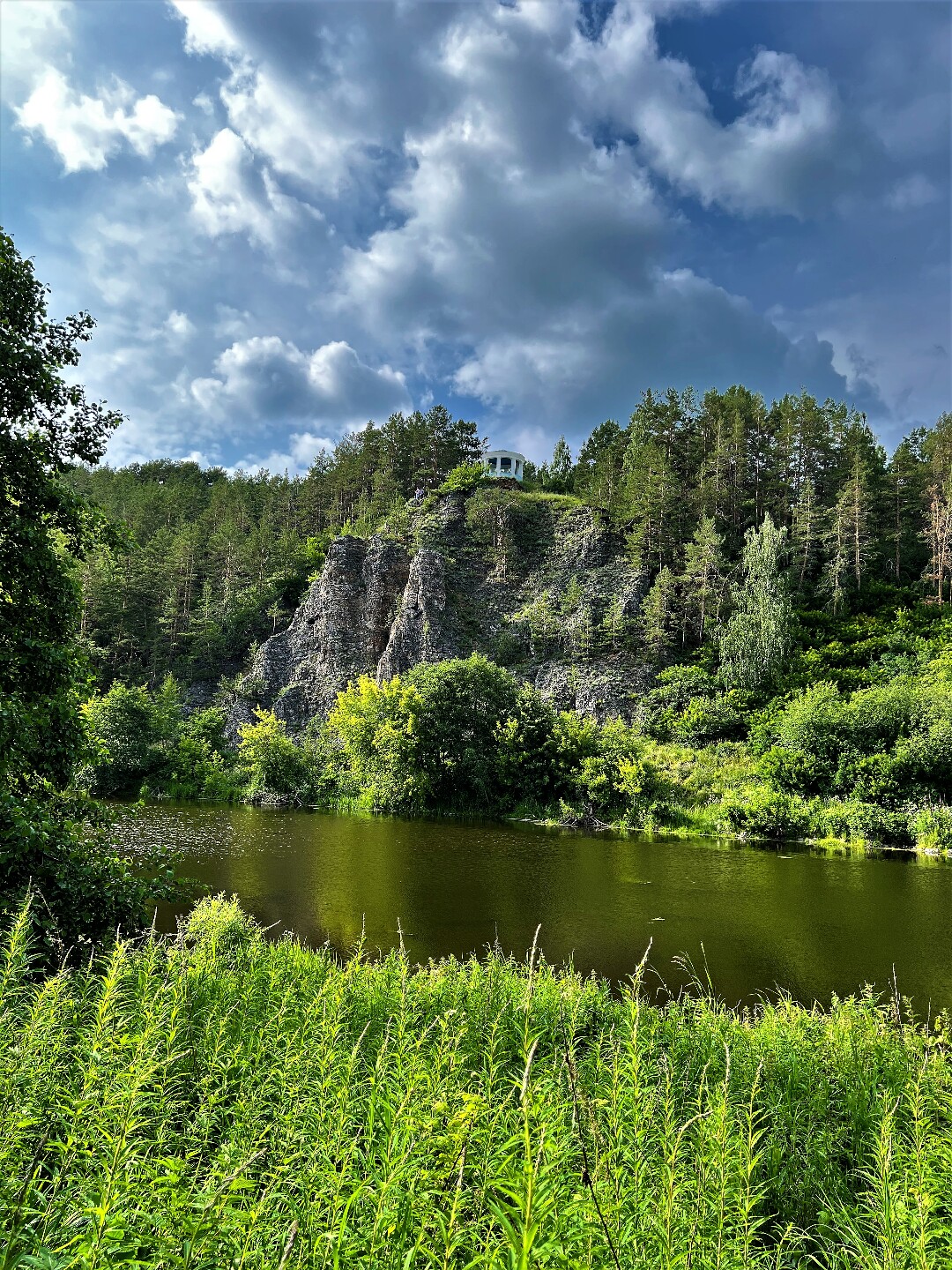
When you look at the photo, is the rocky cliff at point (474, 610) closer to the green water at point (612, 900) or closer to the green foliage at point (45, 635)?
the green water at point (612, 900)

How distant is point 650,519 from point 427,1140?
5636cm

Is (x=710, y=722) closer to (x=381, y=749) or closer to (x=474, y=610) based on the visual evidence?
(x=381, y=749)

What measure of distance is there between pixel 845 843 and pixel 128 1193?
3240 centimetres

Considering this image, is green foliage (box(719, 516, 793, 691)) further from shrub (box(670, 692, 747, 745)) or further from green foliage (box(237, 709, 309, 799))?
green foliage (box(237, 709, 309, 799))

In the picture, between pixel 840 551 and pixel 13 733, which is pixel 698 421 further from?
pixel 13 733

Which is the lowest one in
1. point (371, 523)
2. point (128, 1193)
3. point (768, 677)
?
point (128, 1193)

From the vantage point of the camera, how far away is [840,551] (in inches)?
1927

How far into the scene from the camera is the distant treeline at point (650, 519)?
50188 mm

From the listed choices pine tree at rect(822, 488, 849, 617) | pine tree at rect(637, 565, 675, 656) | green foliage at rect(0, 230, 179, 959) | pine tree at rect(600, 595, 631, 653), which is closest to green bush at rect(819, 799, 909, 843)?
pine tree at rect(637, 565, 675, 656)

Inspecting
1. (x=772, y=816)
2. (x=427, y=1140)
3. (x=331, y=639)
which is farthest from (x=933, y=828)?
(x=331, y=639)

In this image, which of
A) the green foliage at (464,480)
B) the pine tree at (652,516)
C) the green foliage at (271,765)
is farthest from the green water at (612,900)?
the green foliage at (464,480)

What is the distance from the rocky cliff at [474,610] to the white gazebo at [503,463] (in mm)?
11502

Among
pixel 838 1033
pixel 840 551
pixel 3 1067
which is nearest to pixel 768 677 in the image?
pixel 840 551

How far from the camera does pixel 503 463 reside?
74.9 meters
